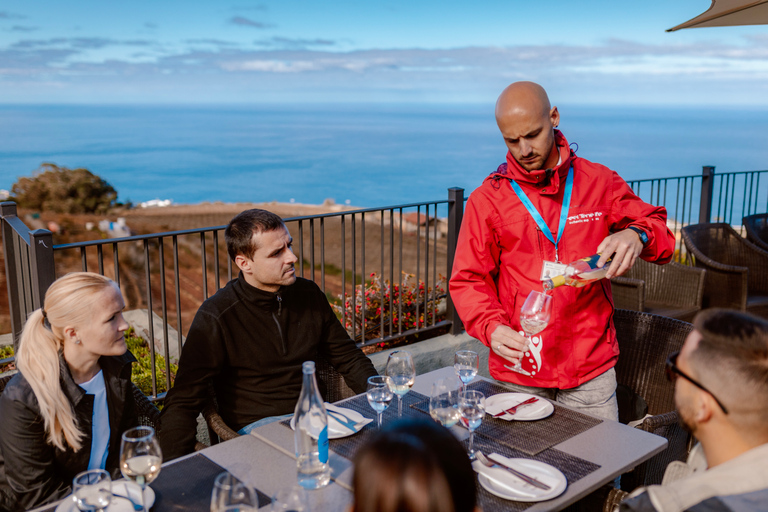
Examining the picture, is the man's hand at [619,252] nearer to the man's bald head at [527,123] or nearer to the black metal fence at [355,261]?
the man's bald head at [527,123]

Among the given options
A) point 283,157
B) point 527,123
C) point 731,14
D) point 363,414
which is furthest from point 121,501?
point 283,157

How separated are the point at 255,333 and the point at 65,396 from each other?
852 millimetres

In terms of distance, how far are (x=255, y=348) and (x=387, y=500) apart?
1964 millimetres

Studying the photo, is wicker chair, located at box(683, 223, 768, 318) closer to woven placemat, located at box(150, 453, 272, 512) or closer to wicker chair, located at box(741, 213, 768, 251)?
wicker chair, located at box(741, 213, 768, 251)

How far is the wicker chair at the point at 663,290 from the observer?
4941mm

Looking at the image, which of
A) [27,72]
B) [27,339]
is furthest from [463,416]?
[27,72]

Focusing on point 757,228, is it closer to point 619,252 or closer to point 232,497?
point 619,252

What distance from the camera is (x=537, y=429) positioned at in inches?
85.7

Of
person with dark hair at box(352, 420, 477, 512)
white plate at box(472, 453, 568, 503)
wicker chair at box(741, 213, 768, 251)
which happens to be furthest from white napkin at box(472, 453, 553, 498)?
wicker chair at box(741, 213, 768, 251)

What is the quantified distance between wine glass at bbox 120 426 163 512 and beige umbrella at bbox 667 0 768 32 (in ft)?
13.6

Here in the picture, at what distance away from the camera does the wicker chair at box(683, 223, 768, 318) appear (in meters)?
5.27

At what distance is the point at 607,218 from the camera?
267 cm

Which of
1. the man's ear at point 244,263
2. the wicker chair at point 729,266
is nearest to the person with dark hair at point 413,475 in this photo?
the man's ear at point 244,263

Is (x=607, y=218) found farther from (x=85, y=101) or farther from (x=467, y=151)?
(x=85, y=101)
